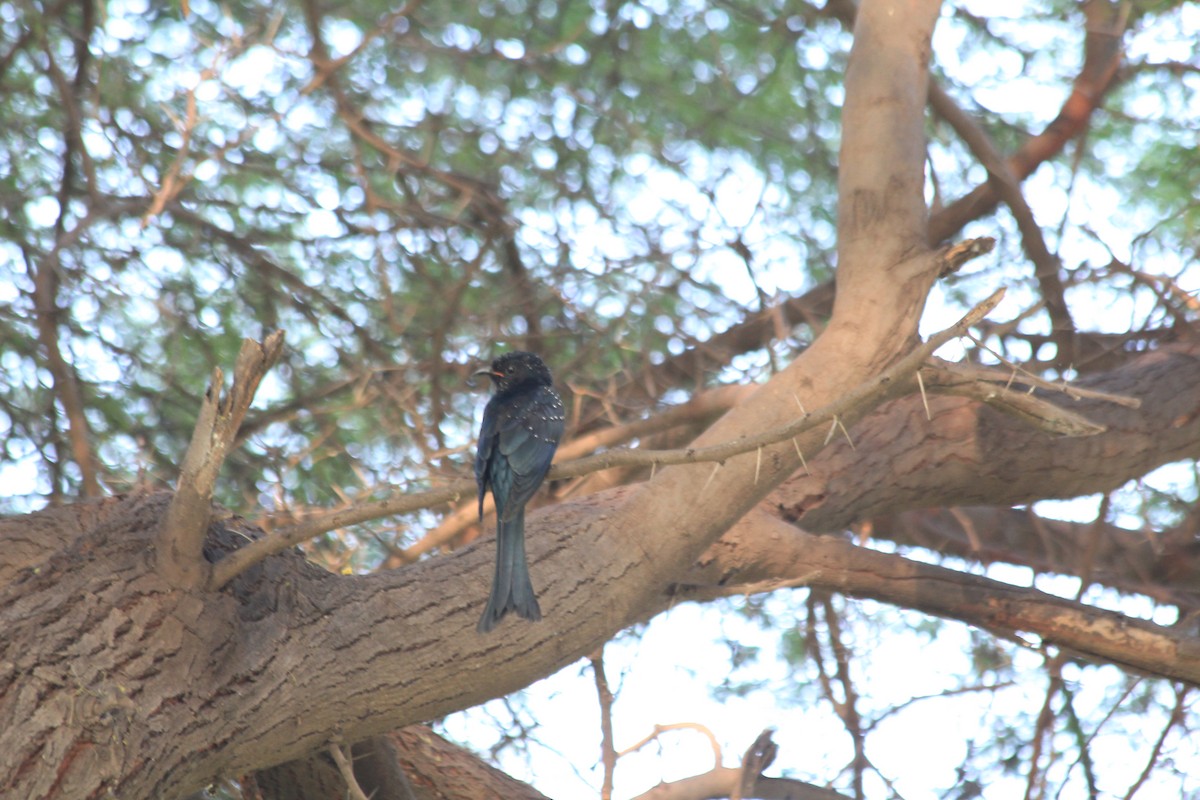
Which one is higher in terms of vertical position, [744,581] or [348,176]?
[348,176]

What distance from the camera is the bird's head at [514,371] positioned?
14.1 ft

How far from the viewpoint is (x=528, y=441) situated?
3729 millimetres

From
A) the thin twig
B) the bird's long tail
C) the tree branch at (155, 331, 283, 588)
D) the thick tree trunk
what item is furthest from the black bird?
the tree branch at (155, 331, 283, 588)

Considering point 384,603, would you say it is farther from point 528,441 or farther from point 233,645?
point 528,441

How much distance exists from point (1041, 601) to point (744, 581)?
40.3 inches

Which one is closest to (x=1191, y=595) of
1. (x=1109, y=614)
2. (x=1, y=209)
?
(x=1109, y=614)

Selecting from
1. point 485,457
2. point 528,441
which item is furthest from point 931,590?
point 485,457

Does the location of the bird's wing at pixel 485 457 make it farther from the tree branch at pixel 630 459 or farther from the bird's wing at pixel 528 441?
the tree branch at pixel 630 459

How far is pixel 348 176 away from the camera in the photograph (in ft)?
21.5

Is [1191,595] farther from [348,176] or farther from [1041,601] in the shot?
[348,176]

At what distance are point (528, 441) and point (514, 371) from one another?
0.63 meters

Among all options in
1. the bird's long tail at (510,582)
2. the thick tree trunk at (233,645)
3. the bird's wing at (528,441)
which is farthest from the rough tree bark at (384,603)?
the bird's wing at (528,441)

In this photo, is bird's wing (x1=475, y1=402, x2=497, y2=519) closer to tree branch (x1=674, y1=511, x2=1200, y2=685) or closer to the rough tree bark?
the rough tree bark

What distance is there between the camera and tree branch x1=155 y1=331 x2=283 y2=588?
9.15 feet
